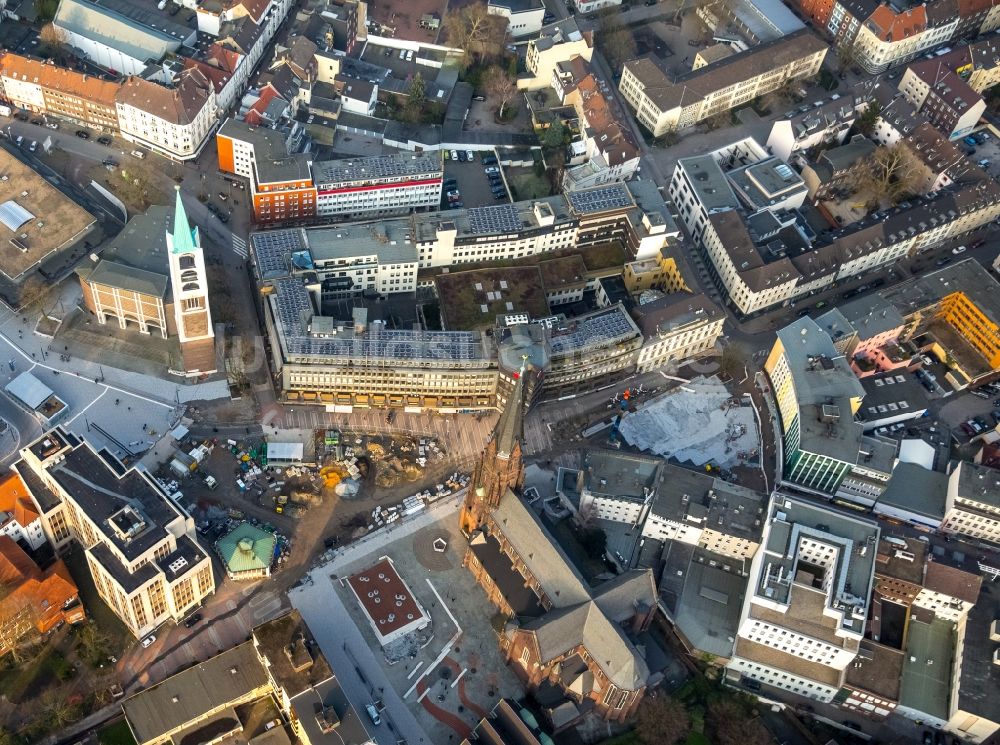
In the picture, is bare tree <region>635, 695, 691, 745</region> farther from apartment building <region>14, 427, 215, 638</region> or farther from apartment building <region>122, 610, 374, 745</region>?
apartment building <region>14, 427, 215, 638</region>

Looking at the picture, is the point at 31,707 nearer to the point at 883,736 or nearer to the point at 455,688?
the point at 455,688

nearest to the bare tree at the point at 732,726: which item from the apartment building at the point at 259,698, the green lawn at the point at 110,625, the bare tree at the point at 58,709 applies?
the apartment building at the point at 259,698

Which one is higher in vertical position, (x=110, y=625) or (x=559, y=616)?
(x=559, y=616)

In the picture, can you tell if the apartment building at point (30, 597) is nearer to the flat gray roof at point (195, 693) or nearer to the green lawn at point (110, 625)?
the green lawn at point (110, 625)

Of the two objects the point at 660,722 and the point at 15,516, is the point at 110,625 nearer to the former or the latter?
the point at 15,516

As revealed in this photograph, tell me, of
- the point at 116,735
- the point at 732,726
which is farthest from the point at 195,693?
the point at 732,726

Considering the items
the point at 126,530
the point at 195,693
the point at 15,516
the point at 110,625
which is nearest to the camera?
the point at 195,693
